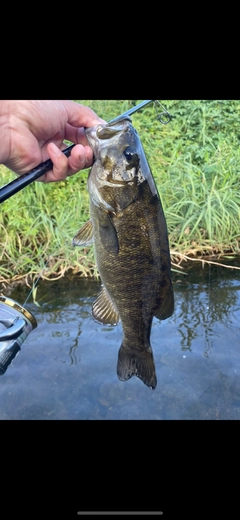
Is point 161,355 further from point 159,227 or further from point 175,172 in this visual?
point 175,172

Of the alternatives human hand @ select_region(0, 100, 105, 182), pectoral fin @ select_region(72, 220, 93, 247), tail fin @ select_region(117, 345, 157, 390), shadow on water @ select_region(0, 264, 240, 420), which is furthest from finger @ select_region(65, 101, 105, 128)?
shadow on water @ select_region(0, 264, 240, 420)

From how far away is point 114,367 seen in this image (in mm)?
3180

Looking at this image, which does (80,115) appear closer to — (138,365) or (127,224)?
(127,224)

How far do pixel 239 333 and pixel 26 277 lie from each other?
2.23 m

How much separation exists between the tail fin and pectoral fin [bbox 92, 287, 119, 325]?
A: 7.2 inches

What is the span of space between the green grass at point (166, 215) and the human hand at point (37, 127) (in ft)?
7.49

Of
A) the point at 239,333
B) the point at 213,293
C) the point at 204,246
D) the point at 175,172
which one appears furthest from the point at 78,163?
the point at 175,172

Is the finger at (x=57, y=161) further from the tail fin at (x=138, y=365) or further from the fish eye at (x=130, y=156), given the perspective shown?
the tail fin at (x=138, y=365)

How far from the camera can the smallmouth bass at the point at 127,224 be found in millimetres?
1793

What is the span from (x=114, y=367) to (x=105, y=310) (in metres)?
1.24

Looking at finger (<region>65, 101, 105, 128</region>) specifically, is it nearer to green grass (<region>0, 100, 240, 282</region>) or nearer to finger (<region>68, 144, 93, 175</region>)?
finger (<region>68, 144, 93, 175</region>)

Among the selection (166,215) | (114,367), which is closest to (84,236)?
(114,367)

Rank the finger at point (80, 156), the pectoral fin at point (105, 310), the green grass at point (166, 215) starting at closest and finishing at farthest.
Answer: the finger at point (80, 156) → the pectoral fin at point (105, 310) → the green grass at point (166, 215)

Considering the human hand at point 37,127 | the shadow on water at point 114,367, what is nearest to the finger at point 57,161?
the human hand at point 37,127
